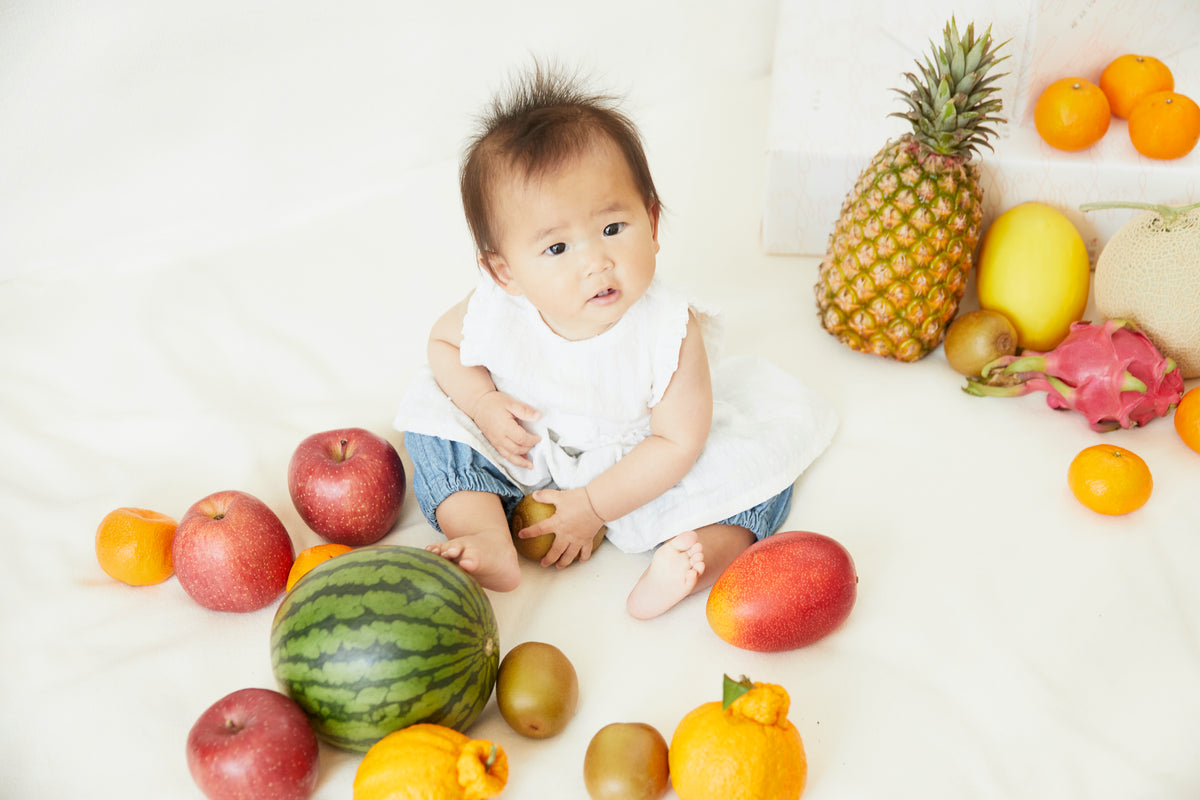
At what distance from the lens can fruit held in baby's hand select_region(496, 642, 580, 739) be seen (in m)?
1.09

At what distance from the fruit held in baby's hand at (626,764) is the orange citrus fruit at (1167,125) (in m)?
1.49

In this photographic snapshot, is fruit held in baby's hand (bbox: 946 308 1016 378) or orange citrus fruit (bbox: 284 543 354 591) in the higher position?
fruit held in baby's hand (bbox: 946 308 1016 378)

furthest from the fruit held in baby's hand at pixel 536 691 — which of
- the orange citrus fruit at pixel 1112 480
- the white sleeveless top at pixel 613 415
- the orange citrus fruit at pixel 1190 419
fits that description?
the orange citrus fruit at pixel 1190 419

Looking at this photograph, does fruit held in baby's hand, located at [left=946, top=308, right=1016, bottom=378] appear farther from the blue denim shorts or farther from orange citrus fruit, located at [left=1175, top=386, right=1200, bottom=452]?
the blue denim shorts

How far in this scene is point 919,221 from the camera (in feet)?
5.31

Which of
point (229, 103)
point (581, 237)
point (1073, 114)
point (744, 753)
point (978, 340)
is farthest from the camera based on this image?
point (229, 103)

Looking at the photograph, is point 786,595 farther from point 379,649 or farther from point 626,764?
point 379,649

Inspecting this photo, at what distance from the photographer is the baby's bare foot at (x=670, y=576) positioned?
124 cm

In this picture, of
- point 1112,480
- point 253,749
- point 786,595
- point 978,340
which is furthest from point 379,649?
point 978,340

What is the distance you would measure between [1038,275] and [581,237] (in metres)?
0.96

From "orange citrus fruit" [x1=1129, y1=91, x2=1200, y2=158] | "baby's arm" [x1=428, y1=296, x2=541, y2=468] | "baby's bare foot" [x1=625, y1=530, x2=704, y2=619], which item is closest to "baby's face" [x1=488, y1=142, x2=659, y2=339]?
"baby's arm" [x1=428, y1=296, x2=541, y2=468]

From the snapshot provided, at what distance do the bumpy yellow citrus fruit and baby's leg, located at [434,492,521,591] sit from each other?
102cm

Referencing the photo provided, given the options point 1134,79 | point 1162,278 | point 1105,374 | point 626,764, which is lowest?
point 626,764

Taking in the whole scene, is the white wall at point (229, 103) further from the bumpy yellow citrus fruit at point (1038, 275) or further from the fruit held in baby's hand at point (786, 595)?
the fruit held in baby's hand at point (786, 595)
